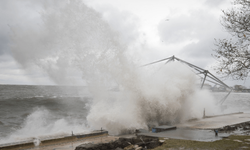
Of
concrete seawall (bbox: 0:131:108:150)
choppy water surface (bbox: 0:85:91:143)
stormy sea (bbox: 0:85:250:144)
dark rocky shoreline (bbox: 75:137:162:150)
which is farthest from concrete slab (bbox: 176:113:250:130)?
choppy water surface (bbox: 0:85:91:143)

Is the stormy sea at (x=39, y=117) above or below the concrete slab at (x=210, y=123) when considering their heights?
above

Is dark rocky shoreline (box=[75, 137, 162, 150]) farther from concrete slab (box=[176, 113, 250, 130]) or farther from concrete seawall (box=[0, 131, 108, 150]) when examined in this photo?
concrete slab (box=[176, 113, 250, 130])

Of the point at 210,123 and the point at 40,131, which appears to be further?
the point at 210,123

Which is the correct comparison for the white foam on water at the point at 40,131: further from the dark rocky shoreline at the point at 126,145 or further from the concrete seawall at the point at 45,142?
the dark rocky shoreline at the point at 126,145

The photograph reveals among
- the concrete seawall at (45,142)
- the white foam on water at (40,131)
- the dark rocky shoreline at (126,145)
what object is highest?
the white foam on water at (40,131)

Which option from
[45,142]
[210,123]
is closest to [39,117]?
[45,142]

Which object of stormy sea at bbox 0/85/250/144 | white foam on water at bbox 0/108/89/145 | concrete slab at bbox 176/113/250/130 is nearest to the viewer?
white foam on water at bbox 0/108/89/145

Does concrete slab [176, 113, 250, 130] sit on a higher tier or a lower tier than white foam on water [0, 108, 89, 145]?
lower

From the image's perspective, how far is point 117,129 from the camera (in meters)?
17.6

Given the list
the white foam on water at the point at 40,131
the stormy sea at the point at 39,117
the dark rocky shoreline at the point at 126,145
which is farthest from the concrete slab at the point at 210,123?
the white foam on water at the point at 40,131

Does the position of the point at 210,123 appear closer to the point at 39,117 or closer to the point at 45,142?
the point at 45,142

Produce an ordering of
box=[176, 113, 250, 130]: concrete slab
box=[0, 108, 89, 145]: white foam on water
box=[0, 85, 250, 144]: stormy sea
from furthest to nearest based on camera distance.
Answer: box=[176, 113, 250, 130]: concrete slab < box=[0, 85, 250, 144]: stormy sea < box=[0, 108, 89, 145]: white foam on water

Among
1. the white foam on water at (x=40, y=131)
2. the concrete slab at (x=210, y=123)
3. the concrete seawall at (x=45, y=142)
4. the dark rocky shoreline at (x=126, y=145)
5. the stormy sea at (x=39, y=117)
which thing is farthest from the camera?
the concrete slab at (x=210, y=123)

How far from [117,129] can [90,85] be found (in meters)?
6.22
